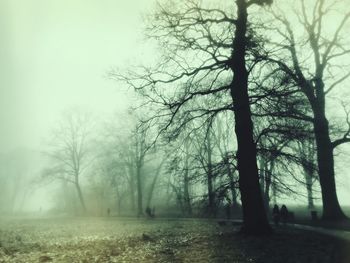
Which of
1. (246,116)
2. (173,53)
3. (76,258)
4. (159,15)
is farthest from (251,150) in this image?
(76,258)

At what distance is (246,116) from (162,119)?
390cm

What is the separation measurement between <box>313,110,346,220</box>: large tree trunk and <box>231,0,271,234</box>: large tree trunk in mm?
8628

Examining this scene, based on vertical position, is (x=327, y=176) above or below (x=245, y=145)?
below

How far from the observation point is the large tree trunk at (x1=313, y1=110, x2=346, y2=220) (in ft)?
83.7

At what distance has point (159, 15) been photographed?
18.6m

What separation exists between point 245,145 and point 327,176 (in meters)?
10.1

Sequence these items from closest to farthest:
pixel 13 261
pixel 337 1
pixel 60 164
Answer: pixel 13 261 → pixel 337 1 → pixel 60 164

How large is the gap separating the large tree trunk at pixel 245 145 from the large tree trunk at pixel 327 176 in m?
8.63

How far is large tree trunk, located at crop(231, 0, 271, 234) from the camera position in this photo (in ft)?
59.5

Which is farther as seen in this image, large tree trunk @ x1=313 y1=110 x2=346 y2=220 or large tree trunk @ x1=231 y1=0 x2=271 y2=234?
large tree trunk @ x1=313 y1=110 x2=346 y2=220

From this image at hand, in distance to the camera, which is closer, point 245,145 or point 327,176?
point 245,145

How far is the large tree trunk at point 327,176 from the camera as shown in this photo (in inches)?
1004

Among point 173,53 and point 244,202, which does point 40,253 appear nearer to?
point 244,202

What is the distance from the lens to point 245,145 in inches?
728
